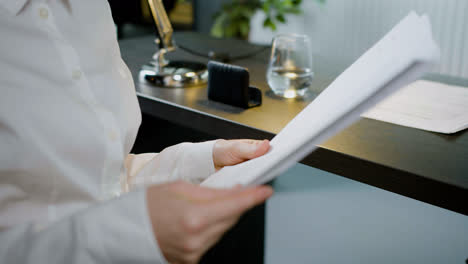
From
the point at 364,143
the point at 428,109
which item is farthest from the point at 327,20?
the point at 364,143

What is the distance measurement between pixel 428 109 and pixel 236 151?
0.50 meters

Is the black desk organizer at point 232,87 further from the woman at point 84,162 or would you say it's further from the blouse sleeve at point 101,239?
the blouse sleeve at point 101,239

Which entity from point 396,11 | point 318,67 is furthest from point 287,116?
point 396,11

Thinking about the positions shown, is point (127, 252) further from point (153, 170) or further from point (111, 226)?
point (153, 170)

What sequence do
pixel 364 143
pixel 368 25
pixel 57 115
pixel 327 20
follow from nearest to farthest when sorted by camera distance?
pixel 57 115 → pixel 364 143 → pixel 368 25 → pixel 327 20

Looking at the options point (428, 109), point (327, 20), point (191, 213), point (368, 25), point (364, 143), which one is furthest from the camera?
point (327, 20)

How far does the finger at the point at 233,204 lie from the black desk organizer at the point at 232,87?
60 cm

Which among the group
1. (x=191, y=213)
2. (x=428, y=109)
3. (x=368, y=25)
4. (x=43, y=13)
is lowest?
(x=368, y=25)

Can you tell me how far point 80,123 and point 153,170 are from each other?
22cm

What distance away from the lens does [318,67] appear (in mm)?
1454

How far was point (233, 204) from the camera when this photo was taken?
46 cm

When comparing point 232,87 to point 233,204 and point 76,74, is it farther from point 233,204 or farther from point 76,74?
point 233,204

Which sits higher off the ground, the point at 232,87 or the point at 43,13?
the point at 43,13

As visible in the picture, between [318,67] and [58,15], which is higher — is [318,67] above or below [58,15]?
below
